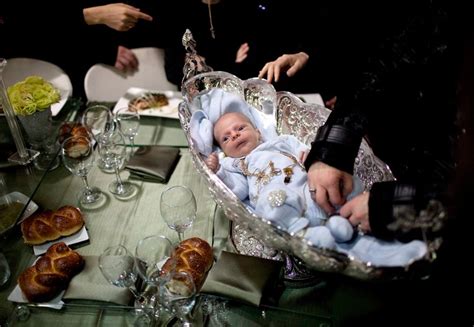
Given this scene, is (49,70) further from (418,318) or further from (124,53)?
(418,318)

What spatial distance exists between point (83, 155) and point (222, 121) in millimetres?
443

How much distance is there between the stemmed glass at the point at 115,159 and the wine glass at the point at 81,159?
51 mm

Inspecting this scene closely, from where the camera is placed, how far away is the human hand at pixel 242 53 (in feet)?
6.16

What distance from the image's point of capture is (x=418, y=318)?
2.92ft

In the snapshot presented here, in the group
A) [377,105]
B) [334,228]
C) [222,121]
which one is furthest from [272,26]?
[334,228]

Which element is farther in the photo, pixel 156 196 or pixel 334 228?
pixel 156 196

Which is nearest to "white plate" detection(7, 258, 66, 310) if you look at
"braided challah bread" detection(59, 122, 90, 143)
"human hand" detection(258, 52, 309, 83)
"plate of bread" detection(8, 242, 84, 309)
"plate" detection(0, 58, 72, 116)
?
"plate of bread" detection(8, 242, 84, 309)

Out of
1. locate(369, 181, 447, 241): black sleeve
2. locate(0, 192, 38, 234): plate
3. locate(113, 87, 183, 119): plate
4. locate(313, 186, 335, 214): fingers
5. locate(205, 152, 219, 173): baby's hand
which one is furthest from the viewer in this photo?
A: locate(113, 87, 183, 119): plate

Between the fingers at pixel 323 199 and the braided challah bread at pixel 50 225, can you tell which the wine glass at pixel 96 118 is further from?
the fingers at pixel 323 199

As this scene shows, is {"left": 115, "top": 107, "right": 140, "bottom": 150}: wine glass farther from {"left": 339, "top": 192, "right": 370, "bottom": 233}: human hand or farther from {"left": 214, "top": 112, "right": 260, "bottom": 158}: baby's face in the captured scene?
{"left": 339, "top": 192, "right": 370, "bottom": 233}: human hand

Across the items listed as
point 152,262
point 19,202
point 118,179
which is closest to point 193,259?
point 152,262

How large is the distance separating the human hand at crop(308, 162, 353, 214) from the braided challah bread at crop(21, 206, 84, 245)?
2.28ft

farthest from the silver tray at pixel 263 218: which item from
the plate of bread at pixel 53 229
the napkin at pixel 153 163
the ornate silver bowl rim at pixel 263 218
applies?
the plate of bread at pixel 53 229

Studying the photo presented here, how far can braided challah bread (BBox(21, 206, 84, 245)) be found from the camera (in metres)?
1.12
